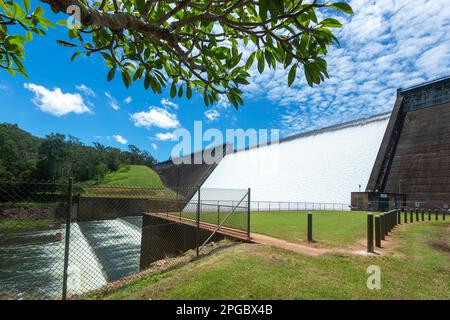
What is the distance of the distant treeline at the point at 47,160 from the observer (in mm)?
54156

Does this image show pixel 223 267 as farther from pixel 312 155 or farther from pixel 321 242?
pixel 312 155

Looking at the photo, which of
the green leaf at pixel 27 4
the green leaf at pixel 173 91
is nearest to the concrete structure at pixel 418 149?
the green leaf at pixel 173 91

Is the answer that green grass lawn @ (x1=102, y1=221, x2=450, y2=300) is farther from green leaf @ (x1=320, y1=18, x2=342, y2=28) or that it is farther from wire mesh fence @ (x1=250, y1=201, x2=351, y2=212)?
wire mesh fence @ (x1=250, y1=201, x2=351, y2=212)

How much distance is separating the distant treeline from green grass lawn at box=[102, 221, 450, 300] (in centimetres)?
4468

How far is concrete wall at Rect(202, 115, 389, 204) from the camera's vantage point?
3305 centimetres

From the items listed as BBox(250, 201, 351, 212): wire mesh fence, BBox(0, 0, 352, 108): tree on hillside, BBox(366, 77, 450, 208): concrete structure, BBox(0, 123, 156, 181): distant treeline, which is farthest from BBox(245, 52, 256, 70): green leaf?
BBox(0, 123, 156, 181): distant treeline

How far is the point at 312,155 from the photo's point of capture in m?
41.8

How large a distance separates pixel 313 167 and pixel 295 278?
34.7 meters

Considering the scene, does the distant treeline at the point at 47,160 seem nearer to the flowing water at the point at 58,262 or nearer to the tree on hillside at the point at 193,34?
the flowing water at the point at 58,262

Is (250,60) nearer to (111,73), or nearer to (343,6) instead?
(343,6)

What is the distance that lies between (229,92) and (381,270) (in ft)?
17.8

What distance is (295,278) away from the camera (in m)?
5.50

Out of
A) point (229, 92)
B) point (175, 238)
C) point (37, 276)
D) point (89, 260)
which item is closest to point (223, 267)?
point (229, 92)

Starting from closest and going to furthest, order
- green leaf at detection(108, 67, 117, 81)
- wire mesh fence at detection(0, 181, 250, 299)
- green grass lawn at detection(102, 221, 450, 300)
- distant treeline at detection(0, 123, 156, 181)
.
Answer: green leaf at detection(108, 67, 117, 81) < green grass lawn at detection(102, 221, 450, 300) < wire mesh fence at detection(0, 181, 250, 299) < distant treeline at detection(0, 123, 156, 181)
